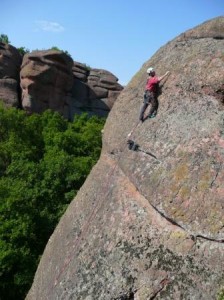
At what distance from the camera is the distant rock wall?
34.8 meters

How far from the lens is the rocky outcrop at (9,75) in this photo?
34312 mm

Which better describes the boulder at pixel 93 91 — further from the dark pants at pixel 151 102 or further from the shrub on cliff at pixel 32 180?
the dark pants at pixel 151 102

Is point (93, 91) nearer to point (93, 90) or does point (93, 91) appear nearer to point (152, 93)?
point (93, 90)

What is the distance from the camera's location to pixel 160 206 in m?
9.70

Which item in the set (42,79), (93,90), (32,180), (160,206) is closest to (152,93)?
(160,206)

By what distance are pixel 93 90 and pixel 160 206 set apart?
30.7 meters

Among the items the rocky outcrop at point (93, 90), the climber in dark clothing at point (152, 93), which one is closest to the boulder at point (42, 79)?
the rocky outcrop at point (93, 90)

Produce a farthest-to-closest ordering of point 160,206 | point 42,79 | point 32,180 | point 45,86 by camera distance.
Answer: point 45,86, point 42,79, point 32,180, point 160,206

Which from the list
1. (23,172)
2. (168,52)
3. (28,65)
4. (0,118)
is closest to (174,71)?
(168,52)

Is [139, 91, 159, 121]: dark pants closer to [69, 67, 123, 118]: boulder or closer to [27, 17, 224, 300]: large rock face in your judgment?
[27, 17, 224, 300]: large rock face

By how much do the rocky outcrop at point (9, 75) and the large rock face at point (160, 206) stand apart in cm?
2367

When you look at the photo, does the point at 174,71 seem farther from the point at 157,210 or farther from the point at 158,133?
the point at 157,210

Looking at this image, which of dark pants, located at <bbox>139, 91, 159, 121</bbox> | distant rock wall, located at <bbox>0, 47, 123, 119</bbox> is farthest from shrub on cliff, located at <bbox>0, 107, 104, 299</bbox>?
dark pants, located at <bbox>139, 91, 159, 121</bbox>

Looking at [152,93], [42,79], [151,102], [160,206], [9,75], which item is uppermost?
[152,93]
